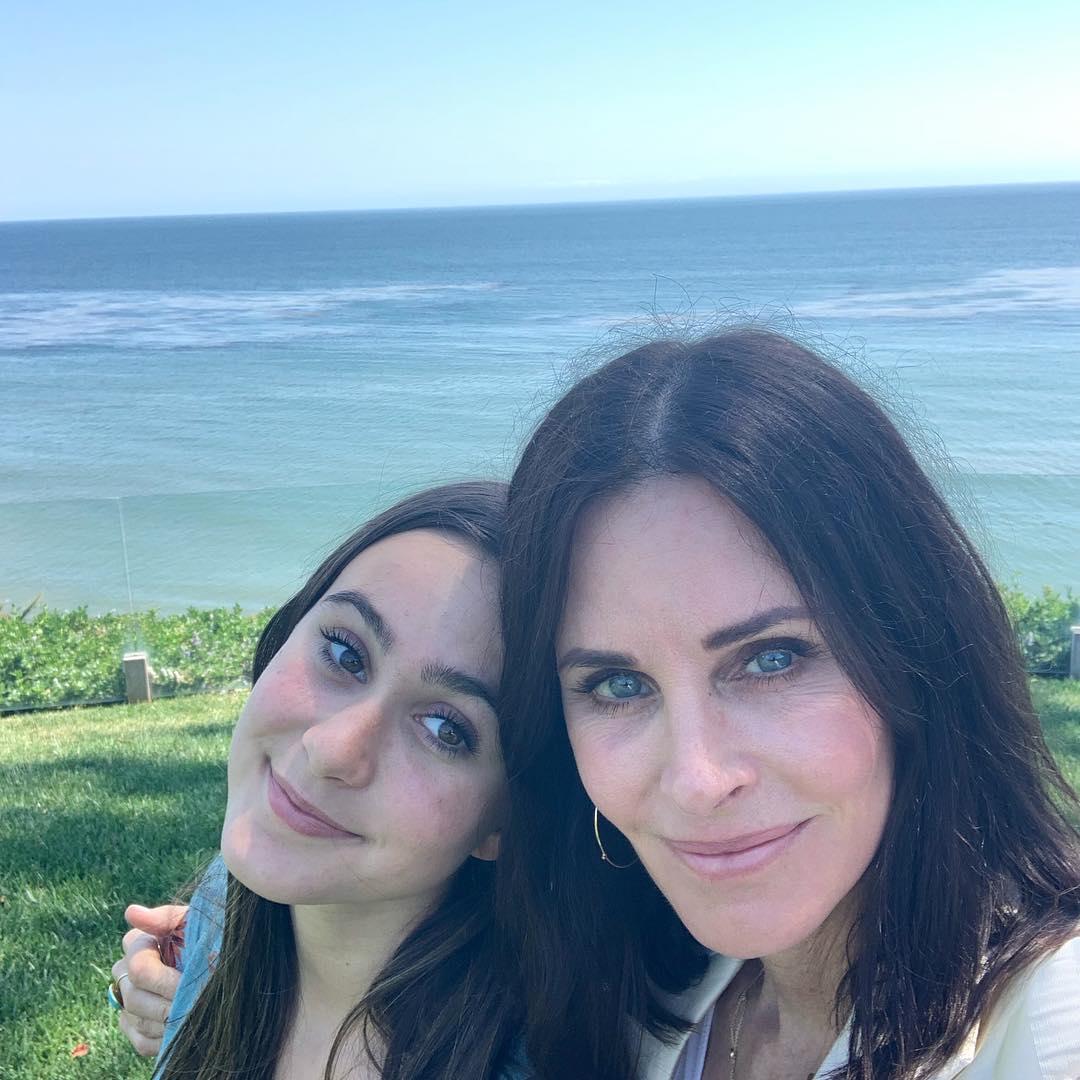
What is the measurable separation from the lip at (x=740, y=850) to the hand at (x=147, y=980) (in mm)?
1504

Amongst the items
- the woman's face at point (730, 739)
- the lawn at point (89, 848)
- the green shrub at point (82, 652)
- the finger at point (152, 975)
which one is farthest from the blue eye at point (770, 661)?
the green shrub at point (82, 652)

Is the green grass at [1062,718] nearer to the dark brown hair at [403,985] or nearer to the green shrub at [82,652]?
the dark brown hair at [403,985]

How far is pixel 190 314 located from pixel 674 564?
66.8m

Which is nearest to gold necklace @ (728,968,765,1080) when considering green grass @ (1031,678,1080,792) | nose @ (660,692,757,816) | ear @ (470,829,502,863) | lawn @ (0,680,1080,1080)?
ear @ (470,829,502,863)

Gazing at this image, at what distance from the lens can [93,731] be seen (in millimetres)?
8398

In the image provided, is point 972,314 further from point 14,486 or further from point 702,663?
point 702,663

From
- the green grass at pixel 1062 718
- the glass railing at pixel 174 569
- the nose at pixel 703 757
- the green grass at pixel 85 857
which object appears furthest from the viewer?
the glass railing at pixel 174 569

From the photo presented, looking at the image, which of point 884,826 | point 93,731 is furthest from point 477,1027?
point 93,731

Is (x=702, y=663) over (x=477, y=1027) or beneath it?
over

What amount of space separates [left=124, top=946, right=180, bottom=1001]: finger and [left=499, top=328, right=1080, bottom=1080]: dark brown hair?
1062 mm

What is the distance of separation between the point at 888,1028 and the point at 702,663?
25.0 inches

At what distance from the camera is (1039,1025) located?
1.51 metres

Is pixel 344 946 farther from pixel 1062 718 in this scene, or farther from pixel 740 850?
pixel 1062 718

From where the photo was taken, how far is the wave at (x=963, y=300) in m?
48.8
